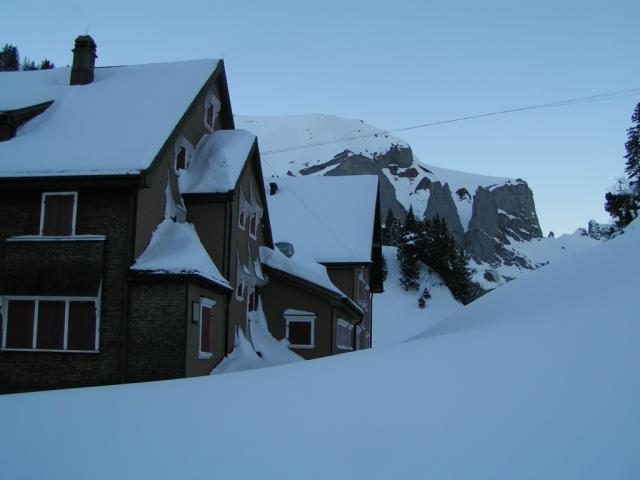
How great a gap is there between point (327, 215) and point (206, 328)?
18.4 metres

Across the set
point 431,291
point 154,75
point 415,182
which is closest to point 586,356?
point 154,75

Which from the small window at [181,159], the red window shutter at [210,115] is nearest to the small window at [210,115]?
the red window shutter at [210,115]

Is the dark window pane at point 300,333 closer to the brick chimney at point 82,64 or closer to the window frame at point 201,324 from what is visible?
the window frame at point 201,324

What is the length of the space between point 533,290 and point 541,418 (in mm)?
9619

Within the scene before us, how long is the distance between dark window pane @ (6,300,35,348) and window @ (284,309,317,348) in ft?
37.4

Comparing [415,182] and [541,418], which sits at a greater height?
[415,182]

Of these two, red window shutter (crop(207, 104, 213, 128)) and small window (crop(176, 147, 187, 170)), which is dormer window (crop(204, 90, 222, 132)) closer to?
red window shutter (crop(207, 104, 213, 128))

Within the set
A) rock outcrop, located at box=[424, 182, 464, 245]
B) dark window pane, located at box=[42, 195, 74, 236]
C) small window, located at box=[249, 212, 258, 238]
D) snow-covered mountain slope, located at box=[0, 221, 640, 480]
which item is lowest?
snow-covered mountain slope, located at box=[0, 221, 640, 480]

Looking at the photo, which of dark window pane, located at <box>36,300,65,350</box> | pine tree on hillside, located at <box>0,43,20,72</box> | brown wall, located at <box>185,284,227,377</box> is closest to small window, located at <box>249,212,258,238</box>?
brown wall, located at <box>185,284,227,377</box>

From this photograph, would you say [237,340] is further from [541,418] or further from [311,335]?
[541,418]

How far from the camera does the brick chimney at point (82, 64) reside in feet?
72.2

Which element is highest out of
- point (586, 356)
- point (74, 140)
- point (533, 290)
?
point (74, 140)

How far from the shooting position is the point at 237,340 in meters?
22.1

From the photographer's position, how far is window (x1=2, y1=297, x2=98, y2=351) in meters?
Result: 17.3
